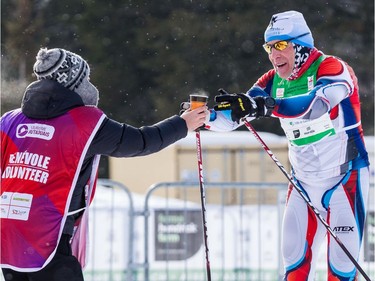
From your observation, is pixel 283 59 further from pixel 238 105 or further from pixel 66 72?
pixel 66 72

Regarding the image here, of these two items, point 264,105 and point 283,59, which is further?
point 283,59

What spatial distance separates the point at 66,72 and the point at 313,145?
1.61m

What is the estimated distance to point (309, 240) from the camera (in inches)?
211

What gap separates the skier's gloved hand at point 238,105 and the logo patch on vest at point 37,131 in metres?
1.20

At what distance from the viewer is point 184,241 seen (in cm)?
828

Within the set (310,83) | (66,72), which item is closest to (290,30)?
(310,83)

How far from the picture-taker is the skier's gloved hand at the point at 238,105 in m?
5.03

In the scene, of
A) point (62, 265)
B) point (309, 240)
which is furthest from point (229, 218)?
point (62, 265)

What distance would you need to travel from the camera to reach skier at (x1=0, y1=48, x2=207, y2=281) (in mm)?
4102

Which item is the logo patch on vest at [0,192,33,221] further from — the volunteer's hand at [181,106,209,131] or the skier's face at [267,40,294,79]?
the skier's face at [267,40,294,79]

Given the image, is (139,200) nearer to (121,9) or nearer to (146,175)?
(146,175)

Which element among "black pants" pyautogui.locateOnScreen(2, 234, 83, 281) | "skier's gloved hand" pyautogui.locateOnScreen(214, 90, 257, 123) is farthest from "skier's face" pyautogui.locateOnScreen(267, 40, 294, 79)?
"black pants" pyautogui.locateOnScreen(2, 234, 83, 281)

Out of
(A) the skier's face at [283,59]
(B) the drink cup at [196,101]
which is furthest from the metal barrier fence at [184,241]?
(B) the drink cup at [196,101]

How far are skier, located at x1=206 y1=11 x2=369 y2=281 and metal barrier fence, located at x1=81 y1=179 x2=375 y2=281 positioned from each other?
221 cm
